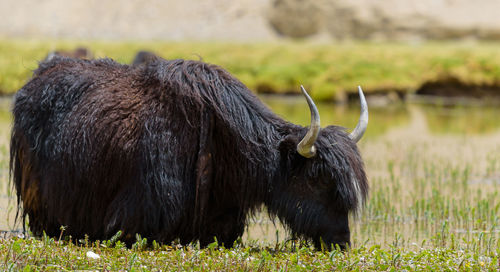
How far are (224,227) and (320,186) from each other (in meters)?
0.80

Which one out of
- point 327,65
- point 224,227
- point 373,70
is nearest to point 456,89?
point 373,70

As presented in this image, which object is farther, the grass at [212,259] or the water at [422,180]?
the water at [422,180]

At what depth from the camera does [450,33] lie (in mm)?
46656

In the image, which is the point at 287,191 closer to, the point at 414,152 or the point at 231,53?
the point at 414,152

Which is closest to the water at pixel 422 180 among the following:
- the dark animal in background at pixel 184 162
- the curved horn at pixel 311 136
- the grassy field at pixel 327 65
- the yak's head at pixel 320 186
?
the yak's head at pixel 320 186

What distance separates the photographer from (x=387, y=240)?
6855 millimetres

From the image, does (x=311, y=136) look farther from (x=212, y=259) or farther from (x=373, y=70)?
(x=373, y=70)

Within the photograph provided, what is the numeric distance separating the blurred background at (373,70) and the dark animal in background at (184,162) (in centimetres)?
42

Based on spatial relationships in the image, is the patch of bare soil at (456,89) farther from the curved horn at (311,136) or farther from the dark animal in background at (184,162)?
the curved horn at (311,136)

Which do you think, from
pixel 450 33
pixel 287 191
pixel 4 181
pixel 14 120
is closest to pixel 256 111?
pixel 287 191

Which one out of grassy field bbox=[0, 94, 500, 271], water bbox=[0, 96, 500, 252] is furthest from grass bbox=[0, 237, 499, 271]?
water bbox=[0, 96, 500, 252]

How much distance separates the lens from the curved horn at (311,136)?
17.9 ft

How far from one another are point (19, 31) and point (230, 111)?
47.7m

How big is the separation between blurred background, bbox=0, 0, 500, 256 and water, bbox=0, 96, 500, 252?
0.03 meters
